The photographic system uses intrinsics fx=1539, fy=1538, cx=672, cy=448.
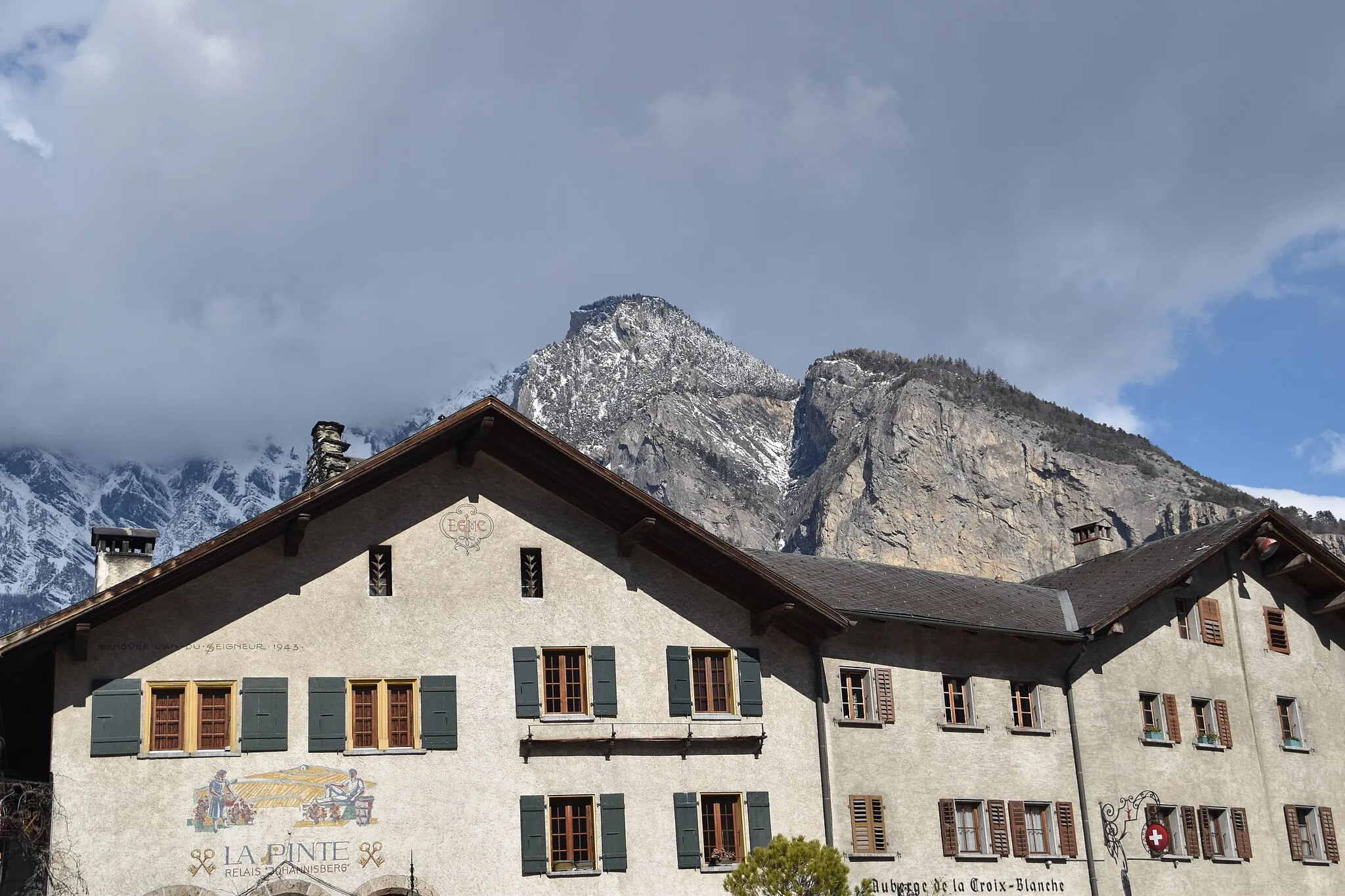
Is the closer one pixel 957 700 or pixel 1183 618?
pixel 957 700

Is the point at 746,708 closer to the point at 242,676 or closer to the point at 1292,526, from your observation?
the point at 242,676

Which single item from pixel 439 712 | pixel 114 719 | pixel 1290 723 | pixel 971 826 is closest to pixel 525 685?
pixel 439 712

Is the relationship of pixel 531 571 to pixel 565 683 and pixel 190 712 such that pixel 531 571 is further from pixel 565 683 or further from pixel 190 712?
pixel 190 712

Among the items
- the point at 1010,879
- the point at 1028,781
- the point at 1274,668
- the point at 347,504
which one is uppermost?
the point at 347,504

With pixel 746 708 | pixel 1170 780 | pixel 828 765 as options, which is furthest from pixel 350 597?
pixel 1170 780

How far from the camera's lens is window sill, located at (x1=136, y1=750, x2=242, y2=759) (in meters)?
26.3

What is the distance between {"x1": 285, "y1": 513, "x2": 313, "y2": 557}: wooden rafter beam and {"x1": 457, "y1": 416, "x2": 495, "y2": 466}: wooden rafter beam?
11.3 feet

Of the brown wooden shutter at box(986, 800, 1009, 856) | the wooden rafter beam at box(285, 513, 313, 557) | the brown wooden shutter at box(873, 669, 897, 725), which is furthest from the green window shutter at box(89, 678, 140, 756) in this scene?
the brown wooden shutter at box(986, 800, 1009, 856)

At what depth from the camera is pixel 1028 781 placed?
1371 inches

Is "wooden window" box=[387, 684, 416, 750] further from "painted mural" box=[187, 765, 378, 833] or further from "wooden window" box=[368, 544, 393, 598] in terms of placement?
"wooden window" box=[368, 544, 393, 598]

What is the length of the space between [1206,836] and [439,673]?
19.6 meters

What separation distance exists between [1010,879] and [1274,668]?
36.4 feet

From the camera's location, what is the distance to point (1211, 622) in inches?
1554

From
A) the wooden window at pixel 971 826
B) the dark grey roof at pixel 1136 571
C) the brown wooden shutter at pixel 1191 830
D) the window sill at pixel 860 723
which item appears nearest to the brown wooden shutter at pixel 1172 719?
the brown wooden shutter at pixel 1191 830
